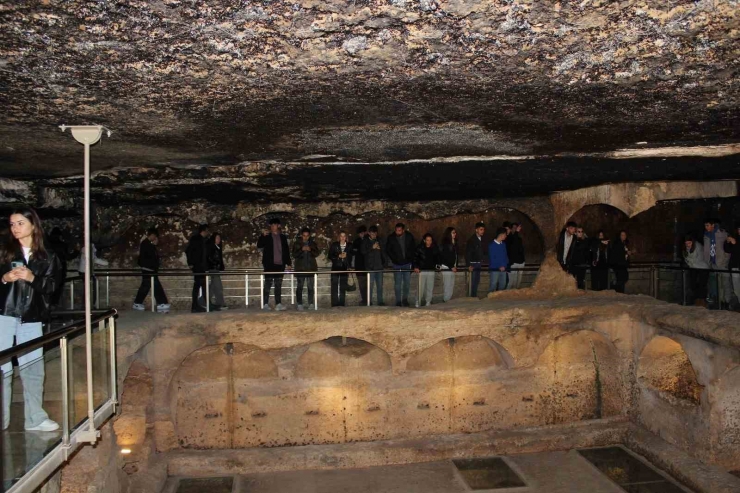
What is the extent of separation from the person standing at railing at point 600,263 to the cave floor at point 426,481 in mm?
2937

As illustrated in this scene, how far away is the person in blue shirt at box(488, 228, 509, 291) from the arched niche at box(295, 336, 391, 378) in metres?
2.32

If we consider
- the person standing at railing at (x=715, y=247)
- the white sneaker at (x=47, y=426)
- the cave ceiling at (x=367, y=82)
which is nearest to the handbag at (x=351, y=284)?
the cave ceiling at (x=367, y=82)

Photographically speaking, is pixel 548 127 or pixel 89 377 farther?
pixel 548 127

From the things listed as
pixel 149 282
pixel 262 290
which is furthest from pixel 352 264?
pixel 149 282

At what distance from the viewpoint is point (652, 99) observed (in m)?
5.03

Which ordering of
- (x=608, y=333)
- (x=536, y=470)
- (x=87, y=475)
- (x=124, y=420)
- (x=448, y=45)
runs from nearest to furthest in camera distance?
1. (x=448, y=45)
2. (x=87, y=475)
3. (x=124, y=420)
4. (x=536, y=470)
5. (x=608, y=333)

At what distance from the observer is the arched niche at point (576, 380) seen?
460 inches

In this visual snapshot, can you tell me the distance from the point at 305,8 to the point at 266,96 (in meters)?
1.60

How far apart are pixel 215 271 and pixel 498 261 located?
4.72m

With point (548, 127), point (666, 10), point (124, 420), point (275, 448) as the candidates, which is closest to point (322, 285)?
point (275, 448)

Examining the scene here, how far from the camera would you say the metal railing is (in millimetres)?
4113

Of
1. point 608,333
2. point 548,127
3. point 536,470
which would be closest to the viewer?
point 548,127

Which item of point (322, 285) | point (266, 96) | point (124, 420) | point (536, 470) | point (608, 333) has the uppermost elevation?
point (266, 96)

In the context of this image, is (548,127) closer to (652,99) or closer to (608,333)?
(652,99)
